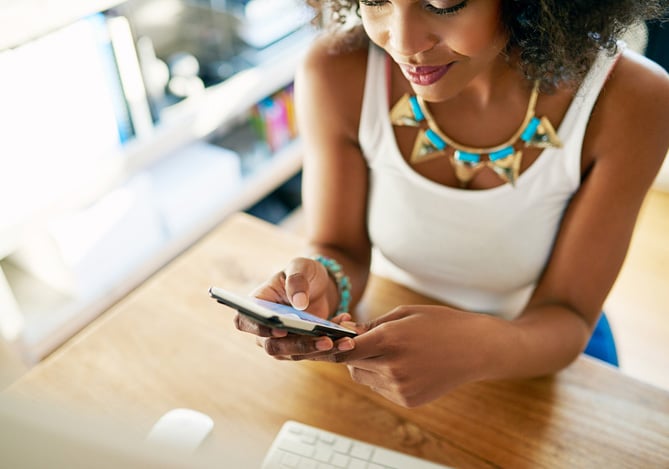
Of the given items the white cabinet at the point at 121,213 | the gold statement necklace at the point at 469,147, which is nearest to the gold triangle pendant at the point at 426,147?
the gold statement necklace at the point at 469,147

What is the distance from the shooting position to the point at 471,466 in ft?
2.32

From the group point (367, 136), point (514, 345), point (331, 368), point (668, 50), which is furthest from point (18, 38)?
point (668, 50)

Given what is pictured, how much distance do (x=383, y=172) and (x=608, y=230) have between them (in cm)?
32

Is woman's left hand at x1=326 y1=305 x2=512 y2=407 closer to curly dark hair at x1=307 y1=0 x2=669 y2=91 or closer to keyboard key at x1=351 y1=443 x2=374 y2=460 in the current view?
keyboard key at x1=351 y1=443 x2=374 y2=460

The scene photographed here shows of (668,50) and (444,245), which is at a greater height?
(668,50)

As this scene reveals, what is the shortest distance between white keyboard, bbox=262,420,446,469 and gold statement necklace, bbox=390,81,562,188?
1.31 feet

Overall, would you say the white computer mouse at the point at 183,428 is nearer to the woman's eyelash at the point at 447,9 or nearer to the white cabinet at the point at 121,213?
the woman's eyelash at the point at 447,9

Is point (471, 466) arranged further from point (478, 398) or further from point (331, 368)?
point (331, 368)

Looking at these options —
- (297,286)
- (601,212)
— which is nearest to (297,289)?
(297,286)

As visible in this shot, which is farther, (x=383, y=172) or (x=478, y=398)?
(x=383, y=172)

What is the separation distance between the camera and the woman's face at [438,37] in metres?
0.65

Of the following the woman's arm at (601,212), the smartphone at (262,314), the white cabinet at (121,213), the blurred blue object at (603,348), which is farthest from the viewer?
the white cabinet at (121,213)

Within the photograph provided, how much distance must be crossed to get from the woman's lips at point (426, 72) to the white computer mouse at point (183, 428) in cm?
49

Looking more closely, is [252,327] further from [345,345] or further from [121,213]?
[121,213]
